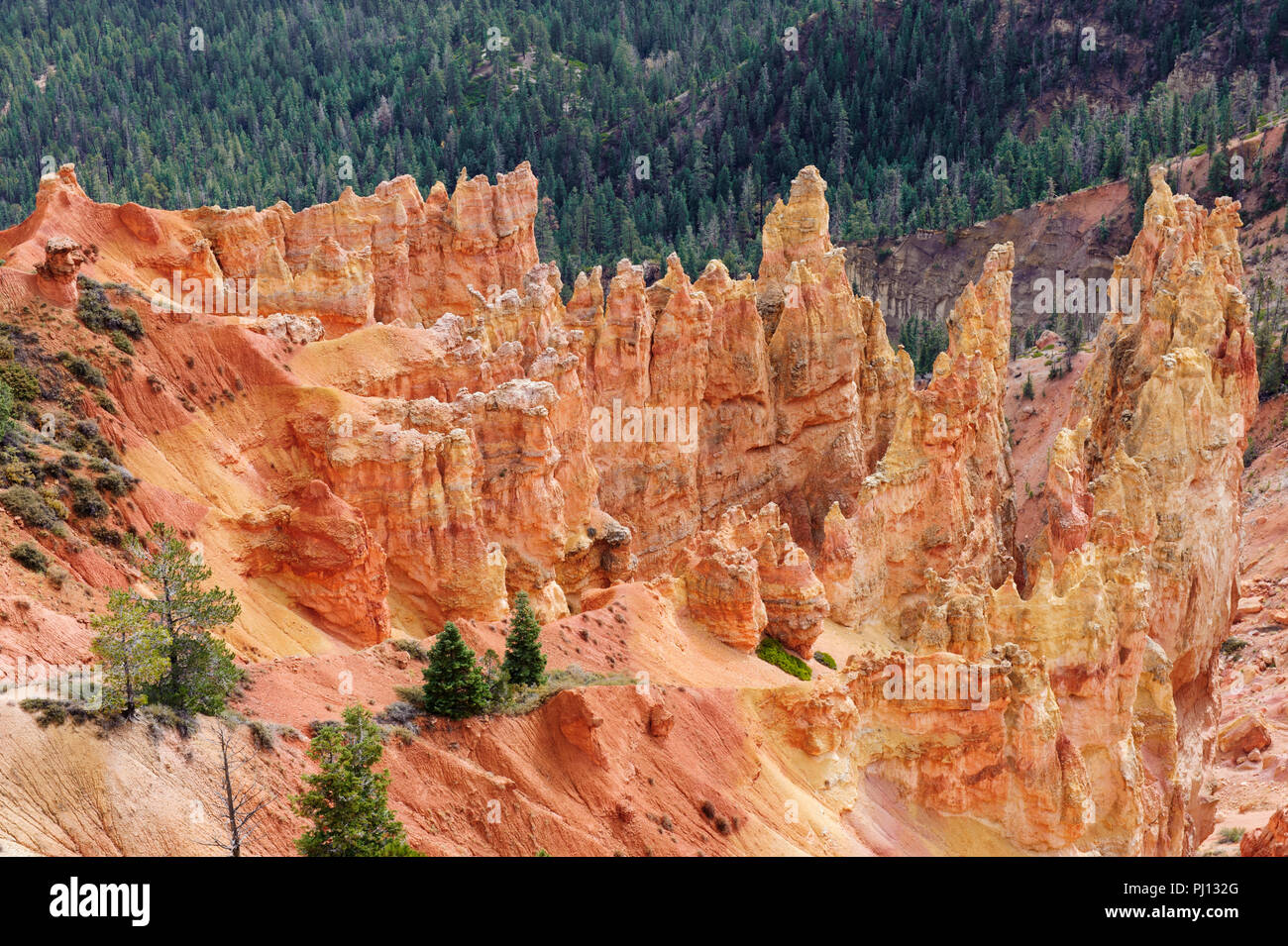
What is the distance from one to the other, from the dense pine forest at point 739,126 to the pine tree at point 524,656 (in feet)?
356

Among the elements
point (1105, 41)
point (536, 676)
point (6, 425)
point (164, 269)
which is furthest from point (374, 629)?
point (1105, 41)

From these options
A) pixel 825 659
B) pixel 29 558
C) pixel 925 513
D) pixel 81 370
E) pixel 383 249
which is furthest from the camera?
pixel 383 249

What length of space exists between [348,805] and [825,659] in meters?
31.0

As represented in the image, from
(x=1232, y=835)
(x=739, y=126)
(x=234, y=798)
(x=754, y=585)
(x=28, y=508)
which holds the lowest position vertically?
(x=1232, y=835)

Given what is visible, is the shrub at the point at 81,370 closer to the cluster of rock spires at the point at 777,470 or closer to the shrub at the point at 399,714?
the cluster of rock spires at the point at 777,470

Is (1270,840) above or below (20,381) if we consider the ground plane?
below

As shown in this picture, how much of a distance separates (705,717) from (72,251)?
3033cm

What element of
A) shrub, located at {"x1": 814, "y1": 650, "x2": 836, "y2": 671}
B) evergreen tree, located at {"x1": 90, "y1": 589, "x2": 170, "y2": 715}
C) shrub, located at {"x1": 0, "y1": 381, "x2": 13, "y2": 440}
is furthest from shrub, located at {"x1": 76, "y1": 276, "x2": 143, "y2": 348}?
shrub, located at {"x1": 814, "y1": 650, "x2": 836, "y2": 671}

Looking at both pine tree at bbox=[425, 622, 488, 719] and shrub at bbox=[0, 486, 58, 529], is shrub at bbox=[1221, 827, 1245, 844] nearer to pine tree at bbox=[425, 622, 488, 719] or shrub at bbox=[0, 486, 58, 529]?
pine tree at bbox=[425, 622, 488, 719]

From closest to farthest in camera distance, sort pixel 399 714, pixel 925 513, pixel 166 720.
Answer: pixel 166 720 < pixel 399 714 < pixel 925 513

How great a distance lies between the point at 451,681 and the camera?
44.2 metres

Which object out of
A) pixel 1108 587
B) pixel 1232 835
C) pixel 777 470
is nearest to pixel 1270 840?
pixel 1232 835

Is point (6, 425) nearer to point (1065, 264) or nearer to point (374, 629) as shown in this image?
point (374, 629)

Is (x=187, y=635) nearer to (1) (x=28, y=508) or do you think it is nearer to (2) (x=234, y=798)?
(2) (x=234, y=798)
